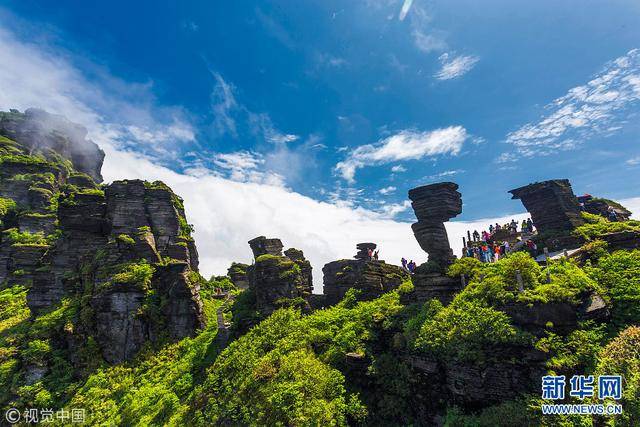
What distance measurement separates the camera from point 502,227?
102ft

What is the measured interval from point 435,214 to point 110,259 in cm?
2994

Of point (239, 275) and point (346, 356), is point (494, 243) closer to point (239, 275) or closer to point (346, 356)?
point (346, 356)

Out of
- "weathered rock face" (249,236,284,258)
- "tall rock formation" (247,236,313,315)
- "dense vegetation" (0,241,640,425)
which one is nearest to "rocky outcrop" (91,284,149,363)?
"dense vegetation" (0,241,640,425)

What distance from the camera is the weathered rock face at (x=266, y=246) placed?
31.6 meters

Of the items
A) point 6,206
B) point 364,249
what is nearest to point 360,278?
point 364,249

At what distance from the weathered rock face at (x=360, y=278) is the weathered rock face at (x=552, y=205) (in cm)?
1287

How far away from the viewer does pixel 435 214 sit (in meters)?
20.0

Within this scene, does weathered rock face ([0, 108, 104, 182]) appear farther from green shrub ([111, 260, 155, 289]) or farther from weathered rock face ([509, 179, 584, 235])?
weathered rock face ([509, 179, 584, 235])

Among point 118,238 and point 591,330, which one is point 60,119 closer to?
point 118,238

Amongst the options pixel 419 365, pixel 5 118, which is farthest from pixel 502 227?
pixel 5 118

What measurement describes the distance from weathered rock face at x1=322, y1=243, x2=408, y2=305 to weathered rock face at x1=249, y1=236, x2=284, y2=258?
567cm

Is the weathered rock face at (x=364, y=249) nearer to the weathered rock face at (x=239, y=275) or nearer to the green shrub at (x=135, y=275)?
the green shrub at (x=135, y=275)

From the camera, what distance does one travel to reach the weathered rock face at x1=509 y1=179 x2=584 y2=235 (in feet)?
76.3

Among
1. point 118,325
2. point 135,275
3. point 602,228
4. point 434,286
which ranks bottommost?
point 118,325
